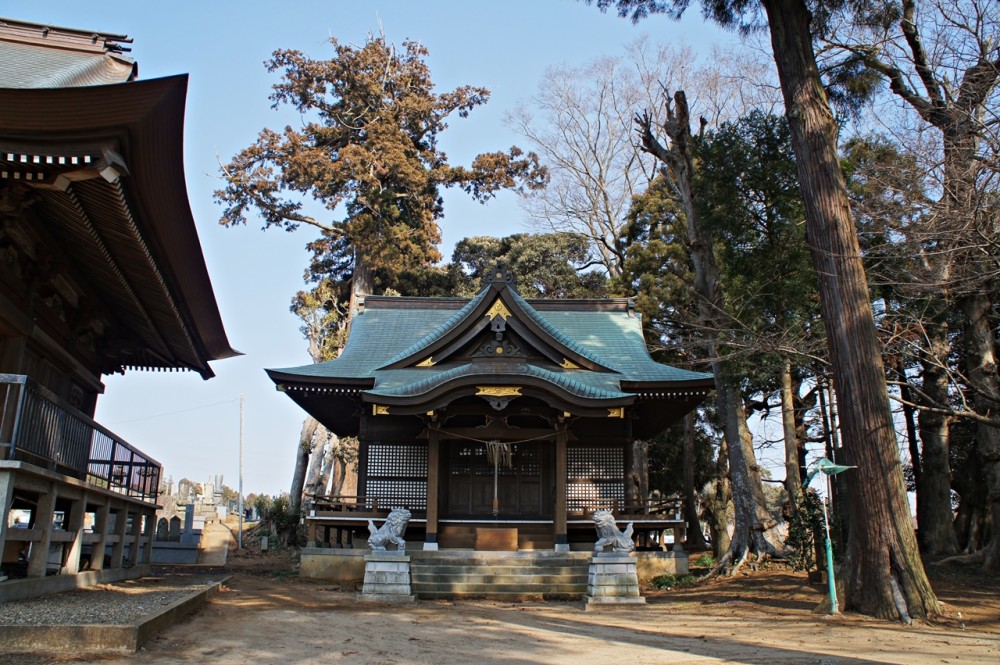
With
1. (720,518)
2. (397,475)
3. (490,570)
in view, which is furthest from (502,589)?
(720,518)

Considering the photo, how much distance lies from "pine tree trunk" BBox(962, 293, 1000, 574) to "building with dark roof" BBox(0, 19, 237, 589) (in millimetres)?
13979

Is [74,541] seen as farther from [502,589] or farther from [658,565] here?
[658,565]

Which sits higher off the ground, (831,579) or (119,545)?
(119,545)

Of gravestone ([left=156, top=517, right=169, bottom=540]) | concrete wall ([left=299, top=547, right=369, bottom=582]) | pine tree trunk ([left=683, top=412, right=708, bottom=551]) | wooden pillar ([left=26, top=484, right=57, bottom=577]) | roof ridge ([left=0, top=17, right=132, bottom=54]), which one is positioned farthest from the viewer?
pine tree trunk ([left=683, top=412, right=708, bottom=551])

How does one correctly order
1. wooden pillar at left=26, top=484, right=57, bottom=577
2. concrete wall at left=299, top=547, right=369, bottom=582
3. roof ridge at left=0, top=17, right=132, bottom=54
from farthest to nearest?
1. concrete wall at left=299, top=547, right=369, bottom=582
2. roof ridge at left=0, top=17, right=132, bottom=54
3. wooden pillar at left=26, top=484, right=57, bottom=577

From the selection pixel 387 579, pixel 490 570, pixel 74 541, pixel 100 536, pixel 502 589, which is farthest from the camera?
pixel 490 570

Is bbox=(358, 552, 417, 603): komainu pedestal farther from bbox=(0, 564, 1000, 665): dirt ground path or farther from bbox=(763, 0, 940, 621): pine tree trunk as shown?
bbox=(763, 0, 940, 621): pine tree trunk

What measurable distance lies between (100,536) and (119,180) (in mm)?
6520

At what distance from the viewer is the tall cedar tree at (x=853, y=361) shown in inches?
359

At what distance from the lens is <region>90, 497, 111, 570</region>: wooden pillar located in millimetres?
11344

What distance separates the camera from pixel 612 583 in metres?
12.1

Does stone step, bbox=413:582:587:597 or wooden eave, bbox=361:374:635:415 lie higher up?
wooden eave, bbox=361:374:635:415

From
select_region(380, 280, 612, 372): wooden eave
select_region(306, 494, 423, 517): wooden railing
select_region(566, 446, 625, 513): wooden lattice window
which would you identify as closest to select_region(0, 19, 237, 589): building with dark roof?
select_region(306, 494, 423, 517): wooden railing

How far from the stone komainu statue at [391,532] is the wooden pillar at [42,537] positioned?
17.8 ft
